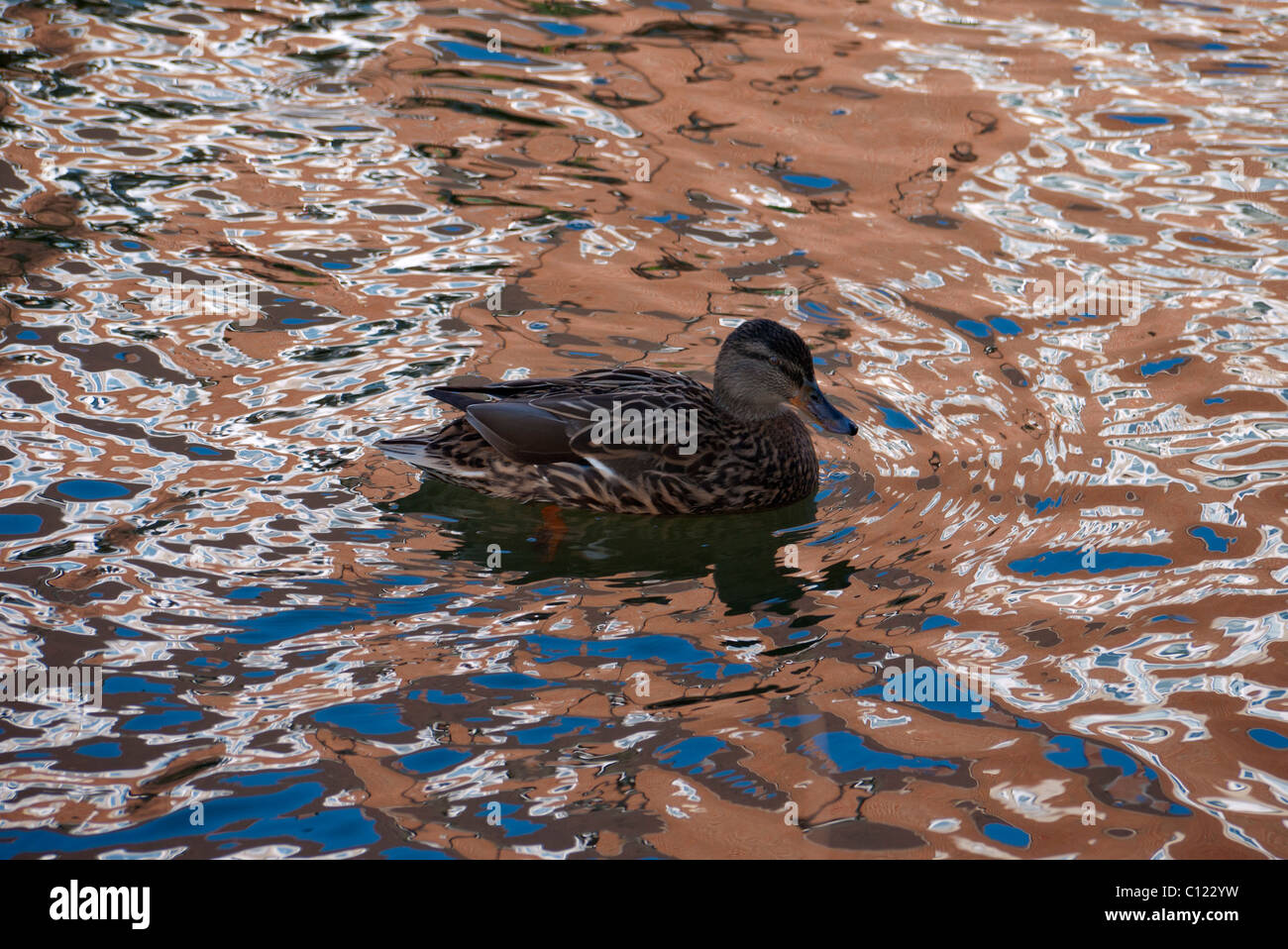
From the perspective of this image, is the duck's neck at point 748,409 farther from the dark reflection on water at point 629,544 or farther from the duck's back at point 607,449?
the dark reflection on water at point 629,544

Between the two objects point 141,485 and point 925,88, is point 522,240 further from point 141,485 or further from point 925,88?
point 925,88

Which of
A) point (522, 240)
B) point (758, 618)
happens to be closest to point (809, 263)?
point (522, 240)

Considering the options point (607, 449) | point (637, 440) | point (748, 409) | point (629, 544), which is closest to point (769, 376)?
point (748, 409)

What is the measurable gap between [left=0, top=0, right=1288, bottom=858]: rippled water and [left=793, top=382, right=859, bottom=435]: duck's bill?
0.47 m

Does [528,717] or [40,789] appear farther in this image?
[528,717]

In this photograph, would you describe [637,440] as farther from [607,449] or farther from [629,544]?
[629,544]

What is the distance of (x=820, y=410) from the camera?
8086mm

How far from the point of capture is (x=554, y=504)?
804cm

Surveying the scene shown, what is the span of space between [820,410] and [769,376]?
353 mm

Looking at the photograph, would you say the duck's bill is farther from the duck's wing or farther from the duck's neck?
the duck's wing

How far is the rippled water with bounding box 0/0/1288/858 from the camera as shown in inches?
231

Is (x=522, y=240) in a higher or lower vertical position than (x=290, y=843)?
higher

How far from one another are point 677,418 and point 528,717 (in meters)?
2.41

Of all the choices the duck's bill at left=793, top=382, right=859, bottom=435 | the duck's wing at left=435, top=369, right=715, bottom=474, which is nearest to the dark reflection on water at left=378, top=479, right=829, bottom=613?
the duck's wing at left=435, top=369, right=715, bottom=474
